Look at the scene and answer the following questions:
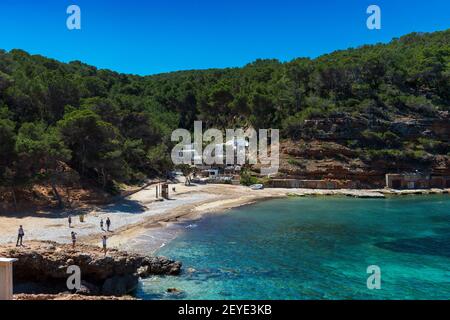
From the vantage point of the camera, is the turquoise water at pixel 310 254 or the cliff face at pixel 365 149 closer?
the turquoise water at pixel 310 254

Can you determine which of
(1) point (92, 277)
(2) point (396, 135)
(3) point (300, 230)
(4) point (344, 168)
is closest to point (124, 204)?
(3) point (300, 230)

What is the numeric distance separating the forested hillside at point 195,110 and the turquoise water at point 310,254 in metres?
14.2

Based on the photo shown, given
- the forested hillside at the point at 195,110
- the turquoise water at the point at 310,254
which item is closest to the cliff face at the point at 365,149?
the forested hillside at the point at 195,110

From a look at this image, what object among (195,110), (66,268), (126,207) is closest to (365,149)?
(126,207)

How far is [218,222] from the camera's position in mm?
→ 39062

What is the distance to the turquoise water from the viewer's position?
20891mm

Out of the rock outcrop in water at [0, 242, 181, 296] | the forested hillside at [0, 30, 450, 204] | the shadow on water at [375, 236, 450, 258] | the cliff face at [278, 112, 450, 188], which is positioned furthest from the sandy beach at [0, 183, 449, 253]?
the shadow on water at [375, 236, 450, 258]

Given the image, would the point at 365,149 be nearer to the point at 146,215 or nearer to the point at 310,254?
the point at 146,215

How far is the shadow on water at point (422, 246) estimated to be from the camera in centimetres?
2883

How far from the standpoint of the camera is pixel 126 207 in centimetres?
4209

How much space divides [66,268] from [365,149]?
192ft

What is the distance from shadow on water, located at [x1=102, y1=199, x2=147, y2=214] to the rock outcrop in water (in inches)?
759

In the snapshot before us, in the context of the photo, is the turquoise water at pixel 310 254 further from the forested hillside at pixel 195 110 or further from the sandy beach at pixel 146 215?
the forested hillside at pixel 195 110

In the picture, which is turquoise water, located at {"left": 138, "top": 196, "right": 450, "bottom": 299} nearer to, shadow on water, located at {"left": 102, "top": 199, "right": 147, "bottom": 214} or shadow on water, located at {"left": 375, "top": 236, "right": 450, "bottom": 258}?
shadow on water, located at {"left": 375, "top": 236, "right": 450, "bottom": 258}
